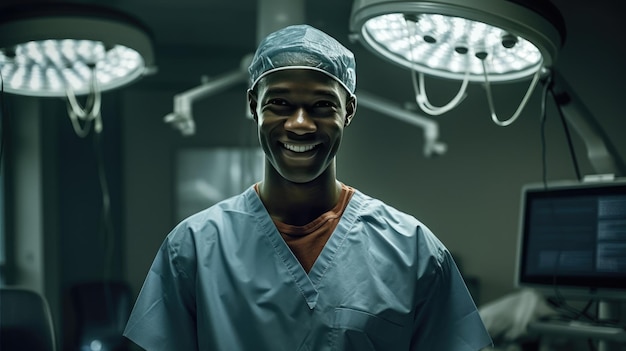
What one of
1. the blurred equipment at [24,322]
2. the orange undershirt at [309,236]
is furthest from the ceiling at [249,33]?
the orange undershirt at [309,236]

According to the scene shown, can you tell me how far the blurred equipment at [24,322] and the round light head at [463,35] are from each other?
3.31 feet

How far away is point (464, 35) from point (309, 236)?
45 centimetres

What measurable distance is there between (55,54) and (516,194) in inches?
90.4

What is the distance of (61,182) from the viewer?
3.60 meters

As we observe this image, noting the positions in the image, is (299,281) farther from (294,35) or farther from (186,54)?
(186,54)

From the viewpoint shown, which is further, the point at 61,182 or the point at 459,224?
the point at 61,182

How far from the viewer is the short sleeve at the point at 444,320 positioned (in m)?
0.98

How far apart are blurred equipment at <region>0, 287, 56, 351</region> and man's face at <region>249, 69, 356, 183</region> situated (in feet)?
2.85

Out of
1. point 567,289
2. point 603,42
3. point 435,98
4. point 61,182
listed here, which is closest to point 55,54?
point 567,289

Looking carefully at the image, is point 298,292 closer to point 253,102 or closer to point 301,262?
point 301,262

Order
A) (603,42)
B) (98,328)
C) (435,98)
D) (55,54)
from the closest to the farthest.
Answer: (55,54) < (603,42) < (435,98) < (98,328)

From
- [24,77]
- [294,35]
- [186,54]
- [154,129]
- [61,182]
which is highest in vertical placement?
[294,35]

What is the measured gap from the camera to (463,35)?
3.52 ft

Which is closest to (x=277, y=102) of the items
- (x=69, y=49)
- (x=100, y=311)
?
(x=69, y=49)
